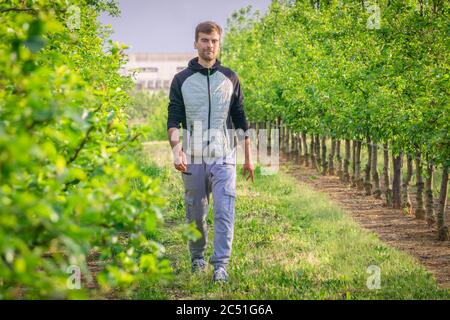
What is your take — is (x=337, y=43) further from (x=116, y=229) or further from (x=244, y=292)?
(x=116, y=229)

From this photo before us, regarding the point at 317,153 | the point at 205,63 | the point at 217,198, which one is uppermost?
the point at 205,63

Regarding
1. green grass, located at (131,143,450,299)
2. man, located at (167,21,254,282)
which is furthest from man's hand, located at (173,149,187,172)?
green grass, located at (131,143,450,299)

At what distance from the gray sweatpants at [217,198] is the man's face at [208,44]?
3.49 ft

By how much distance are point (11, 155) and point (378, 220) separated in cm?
1088

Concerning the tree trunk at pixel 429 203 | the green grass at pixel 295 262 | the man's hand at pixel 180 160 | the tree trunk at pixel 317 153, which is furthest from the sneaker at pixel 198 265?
the tree trunk at pixel 317 153

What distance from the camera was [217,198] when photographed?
23.5 feet

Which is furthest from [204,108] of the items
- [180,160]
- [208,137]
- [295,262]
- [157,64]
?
[157,64]

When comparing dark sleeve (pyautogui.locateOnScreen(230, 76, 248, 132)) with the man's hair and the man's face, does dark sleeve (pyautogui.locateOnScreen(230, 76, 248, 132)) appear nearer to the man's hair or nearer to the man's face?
the man's face

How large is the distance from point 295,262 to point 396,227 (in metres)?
4.62

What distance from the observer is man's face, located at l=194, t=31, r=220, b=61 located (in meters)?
7.04

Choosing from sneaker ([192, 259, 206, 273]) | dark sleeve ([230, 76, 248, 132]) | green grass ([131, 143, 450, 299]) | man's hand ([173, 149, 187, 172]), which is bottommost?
green grass ([131, 143, 450, 299])

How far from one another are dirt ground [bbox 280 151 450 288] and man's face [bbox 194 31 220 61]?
3.53 m

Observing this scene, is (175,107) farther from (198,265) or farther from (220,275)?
(220,275)

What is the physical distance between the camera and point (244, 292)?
659 cm
